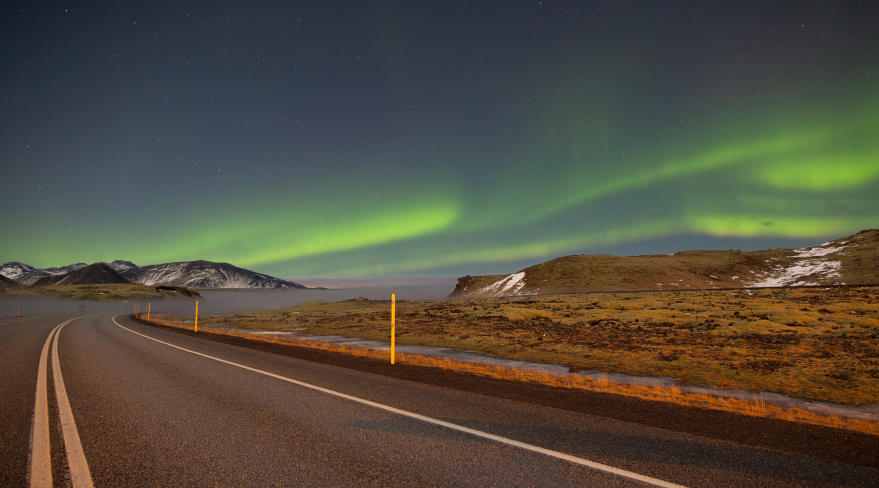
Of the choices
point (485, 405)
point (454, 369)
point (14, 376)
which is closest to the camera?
point (485, 405)

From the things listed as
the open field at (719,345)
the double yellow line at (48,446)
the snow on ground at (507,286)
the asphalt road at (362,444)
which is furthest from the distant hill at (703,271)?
the double yellow line at (48,446)

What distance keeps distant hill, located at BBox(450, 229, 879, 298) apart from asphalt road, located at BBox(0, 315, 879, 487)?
328 feet

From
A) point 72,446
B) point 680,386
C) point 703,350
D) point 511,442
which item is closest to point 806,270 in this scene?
point 703,350

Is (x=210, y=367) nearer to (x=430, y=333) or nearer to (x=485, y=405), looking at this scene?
(x=485, y=405)

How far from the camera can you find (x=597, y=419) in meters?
6.70

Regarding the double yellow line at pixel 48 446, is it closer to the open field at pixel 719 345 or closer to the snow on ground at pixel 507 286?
the open field at pixel 719 345

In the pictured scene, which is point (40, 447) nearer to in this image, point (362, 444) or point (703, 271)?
point (362, 444)

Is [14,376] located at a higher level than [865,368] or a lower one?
higher

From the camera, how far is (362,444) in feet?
17.8

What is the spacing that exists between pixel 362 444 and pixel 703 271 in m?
144

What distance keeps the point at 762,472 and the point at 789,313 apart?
34021 mm

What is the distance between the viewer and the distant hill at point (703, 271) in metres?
110

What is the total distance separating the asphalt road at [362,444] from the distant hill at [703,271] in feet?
328

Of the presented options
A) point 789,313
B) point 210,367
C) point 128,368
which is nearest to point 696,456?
point 210,367
